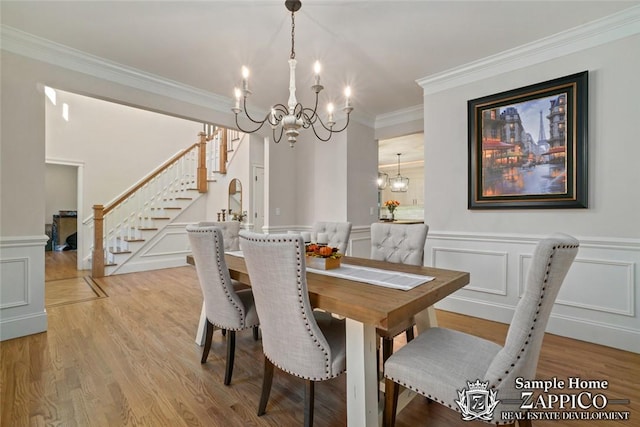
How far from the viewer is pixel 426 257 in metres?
3.42

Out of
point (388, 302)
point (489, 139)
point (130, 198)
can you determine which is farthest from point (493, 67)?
point (130, 198)

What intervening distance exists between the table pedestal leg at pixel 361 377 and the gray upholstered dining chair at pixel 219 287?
841 millimetres

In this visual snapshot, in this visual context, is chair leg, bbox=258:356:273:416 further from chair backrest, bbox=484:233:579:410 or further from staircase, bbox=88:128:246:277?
staircase, bbox=88:128:246:277

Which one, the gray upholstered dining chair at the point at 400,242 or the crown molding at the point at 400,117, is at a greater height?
the crown molding at the point at 400,117

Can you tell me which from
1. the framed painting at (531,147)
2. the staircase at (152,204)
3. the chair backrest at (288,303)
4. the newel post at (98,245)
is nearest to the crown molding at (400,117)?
the framed painting at (531,147)

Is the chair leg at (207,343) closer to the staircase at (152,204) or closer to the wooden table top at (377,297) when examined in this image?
the wooden table top at (377,297)

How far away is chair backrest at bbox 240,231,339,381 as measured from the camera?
1.24 metres

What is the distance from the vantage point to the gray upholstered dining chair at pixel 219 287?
5.82 ft

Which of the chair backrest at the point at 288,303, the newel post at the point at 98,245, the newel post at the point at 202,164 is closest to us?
the chair backrest at the point at 288,303

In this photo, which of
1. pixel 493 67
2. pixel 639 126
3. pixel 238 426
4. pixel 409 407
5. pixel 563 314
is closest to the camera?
pixel 238 426

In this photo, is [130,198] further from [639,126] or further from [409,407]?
[639,126]

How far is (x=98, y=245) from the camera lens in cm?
480

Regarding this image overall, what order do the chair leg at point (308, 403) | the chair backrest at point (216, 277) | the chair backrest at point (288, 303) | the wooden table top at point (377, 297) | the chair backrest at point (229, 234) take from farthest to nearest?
1. the chair backrest at point (229, 234)
2. the chair backrest at point (216, 277)
3. the chair leg at point (308, 403)
4. the chair backrest at point (288, 303)
5. the wooden table top at point (377, 297)

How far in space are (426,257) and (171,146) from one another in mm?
6965
